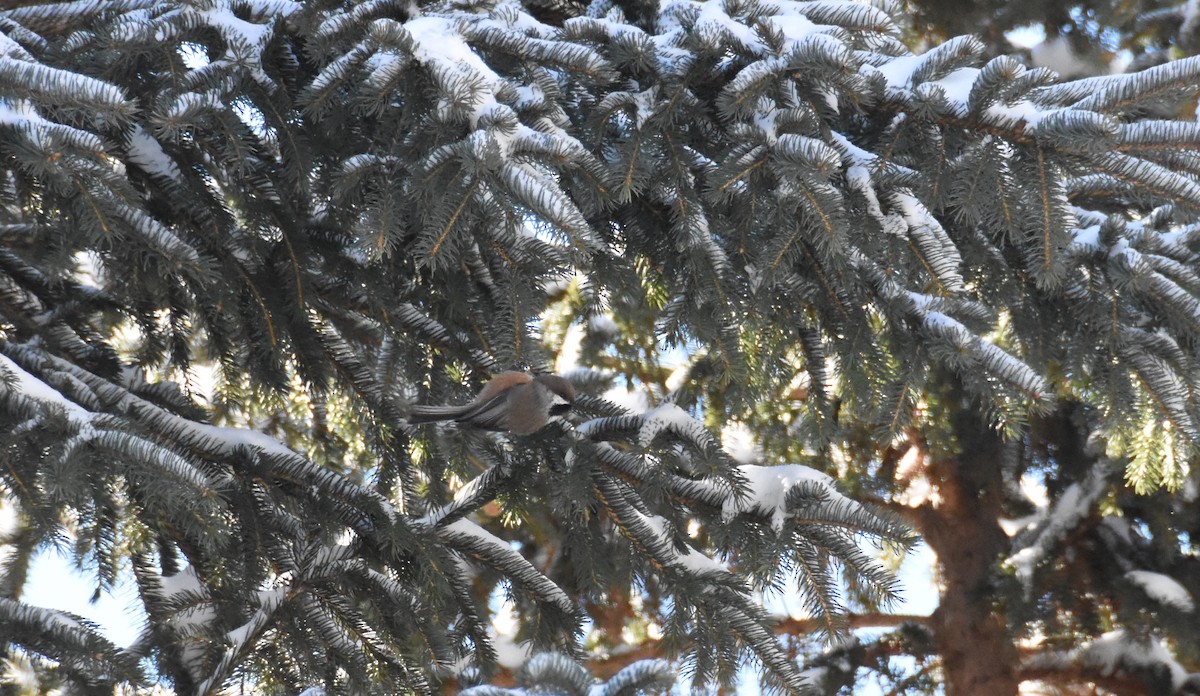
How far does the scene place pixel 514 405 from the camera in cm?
190

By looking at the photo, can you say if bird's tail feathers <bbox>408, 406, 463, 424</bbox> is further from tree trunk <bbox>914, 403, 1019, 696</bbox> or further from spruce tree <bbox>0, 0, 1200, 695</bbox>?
tree trunk <bbox>914, 403, 1019, 696</bbox>

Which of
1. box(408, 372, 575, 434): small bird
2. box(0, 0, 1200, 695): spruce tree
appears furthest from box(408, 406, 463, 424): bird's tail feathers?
box(0, 0, 1200, 695): spruce tree

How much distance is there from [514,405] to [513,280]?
33 centimetres

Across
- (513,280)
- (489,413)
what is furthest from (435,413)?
(513,280)

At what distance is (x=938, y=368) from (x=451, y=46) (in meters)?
3.38

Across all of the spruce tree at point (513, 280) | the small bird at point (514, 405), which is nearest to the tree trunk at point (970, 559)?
the spruce tree at point (513, 280)

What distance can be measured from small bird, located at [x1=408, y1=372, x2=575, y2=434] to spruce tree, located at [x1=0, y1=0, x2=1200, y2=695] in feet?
0.62

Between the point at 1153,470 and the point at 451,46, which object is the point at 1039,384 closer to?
the point at 1153,470

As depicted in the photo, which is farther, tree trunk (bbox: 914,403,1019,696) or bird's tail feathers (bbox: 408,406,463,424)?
tree trunk (bbox: 914,403,1019,696)

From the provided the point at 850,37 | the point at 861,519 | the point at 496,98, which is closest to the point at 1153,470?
the point at 861,519

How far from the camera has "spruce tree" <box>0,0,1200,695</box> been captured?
186 cm

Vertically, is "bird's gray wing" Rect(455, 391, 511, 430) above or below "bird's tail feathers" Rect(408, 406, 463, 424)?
below

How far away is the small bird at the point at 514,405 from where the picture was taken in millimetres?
1890

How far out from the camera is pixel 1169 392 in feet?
7.76
